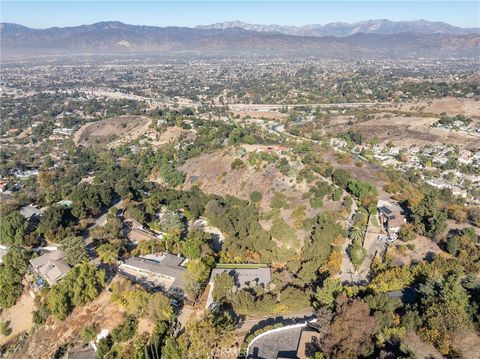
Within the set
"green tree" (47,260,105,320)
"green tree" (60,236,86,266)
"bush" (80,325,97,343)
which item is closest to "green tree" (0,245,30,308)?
"green tree" (60,236,86,266)

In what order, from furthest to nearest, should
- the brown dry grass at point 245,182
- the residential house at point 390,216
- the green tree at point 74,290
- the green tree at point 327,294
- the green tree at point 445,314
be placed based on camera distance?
the brown dry grass at point 245,182
the residential house at point 390,216
the green tree at point 74,290
the green tree at point 327,294
the green tree at point 445,314

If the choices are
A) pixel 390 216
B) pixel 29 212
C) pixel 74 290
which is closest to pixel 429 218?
pixel 390 216

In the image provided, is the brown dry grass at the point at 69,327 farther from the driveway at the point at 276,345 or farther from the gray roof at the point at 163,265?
the driveway at the point at 276,345

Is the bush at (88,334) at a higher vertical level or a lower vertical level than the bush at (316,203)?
lower

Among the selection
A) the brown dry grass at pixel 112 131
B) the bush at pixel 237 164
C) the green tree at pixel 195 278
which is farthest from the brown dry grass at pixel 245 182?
the brown dry grass at pixel 112 131

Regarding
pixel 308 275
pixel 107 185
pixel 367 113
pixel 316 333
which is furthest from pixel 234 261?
pixel 367 113

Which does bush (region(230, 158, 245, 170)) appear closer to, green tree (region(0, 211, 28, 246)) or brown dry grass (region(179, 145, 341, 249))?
brown dry grass (region(179, 145, 341, 249))

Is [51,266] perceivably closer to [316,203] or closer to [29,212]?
[29,212]
